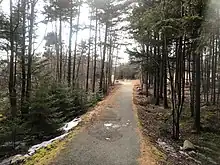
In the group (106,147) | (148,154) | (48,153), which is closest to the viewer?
(48,153)

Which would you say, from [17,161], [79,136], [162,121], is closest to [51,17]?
[162,121]

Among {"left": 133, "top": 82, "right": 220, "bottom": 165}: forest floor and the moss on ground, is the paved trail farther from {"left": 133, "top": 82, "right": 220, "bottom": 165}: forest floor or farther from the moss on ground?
{"left": 133, "top": 82, "right": 220, "bottom": 165}: forest floor

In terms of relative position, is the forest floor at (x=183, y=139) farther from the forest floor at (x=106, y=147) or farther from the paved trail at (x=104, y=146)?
the paved trail at (x=104, y=146)

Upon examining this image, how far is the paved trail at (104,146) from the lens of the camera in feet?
24.4

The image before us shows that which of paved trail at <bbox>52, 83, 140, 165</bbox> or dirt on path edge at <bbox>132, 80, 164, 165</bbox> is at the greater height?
paved trail at <bbox>52, 83, 140, 165</bbox>

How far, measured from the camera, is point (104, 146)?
880cm

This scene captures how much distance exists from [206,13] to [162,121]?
7352 mm

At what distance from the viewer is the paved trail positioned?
744 cm

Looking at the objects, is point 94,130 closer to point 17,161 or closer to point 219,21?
point 17,161

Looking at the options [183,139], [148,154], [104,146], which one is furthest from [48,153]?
[183,139]

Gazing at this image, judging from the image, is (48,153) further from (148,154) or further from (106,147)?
(148,154)

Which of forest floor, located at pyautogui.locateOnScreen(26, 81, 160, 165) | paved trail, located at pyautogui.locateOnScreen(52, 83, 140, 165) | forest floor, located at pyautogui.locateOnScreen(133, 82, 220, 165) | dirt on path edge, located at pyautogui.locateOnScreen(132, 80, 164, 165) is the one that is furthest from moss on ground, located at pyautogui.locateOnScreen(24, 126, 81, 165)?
forest floor, located at pyautogui.locateOnScreen(133, 82, 220, 165)

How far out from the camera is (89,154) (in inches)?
312

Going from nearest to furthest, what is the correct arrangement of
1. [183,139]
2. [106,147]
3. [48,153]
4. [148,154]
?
[48,153]
[148,154]
[106,147]
[183,139]
